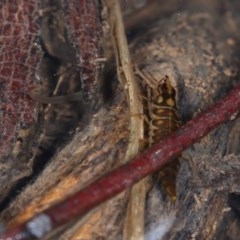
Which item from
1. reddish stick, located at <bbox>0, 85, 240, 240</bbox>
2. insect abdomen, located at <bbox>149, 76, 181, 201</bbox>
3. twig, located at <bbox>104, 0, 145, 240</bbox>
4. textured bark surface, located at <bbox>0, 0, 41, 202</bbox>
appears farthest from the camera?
textured bark surface, located at <bbox>0, 0, 41, 202</bbox>

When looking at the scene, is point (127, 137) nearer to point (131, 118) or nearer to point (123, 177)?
point (131, 118)

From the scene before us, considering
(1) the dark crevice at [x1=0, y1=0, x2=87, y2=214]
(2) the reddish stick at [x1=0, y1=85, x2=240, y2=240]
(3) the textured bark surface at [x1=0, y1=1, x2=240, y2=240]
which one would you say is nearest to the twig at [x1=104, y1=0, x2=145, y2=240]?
(3) the textured bark surface at [x1=0, y1=1, x2=240, y2=240]

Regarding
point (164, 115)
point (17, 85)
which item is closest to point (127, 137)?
point (164, 115)

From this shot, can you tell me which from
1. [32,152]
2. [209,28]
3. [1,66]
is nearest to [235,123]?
[209,28]

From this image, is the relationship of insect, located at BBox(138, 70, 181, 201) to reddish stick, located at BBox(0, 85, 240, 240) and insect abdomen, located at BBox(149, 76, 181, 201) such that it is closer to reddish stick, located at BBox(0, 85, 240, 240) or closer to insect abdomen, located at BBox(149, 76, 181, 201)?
insect abdomen, located at BBox(149, 76, 181, 201)

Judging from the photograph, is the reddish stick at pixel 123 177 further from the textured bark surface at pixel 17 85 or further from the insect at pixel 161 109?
the textured bark surface at pixel 17 85

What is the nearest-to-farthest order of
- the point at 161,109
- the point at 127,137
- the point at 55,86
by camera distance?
the point at 127,137, the point at 161,109, the point at 55,86
